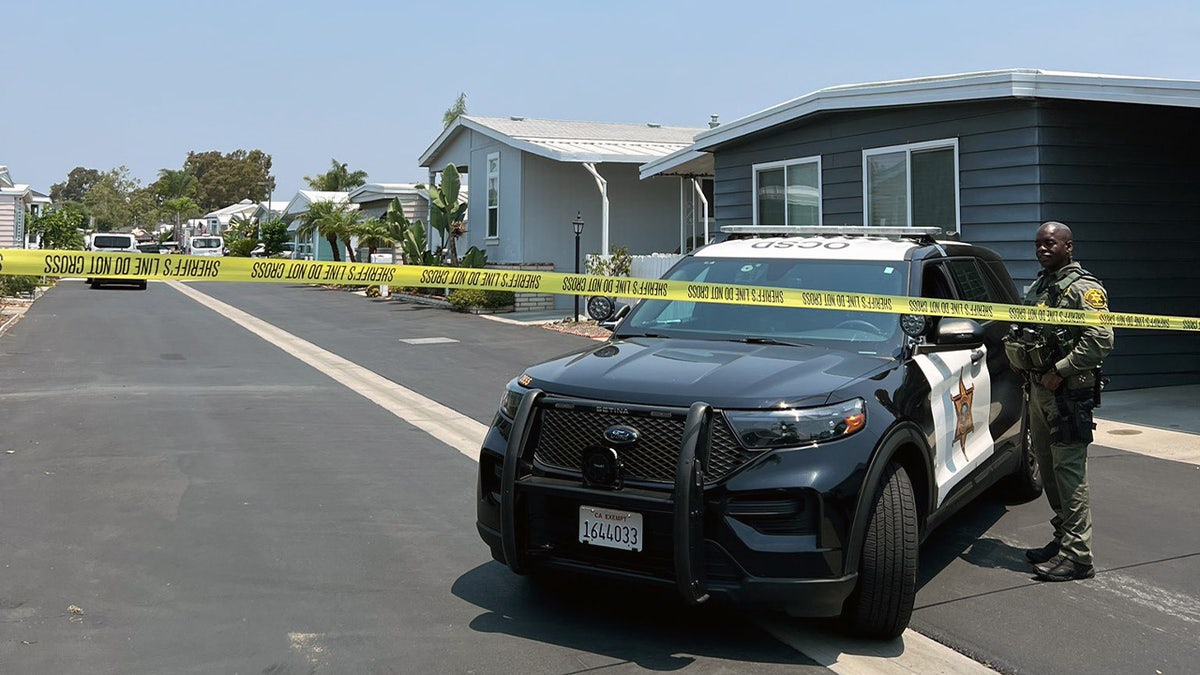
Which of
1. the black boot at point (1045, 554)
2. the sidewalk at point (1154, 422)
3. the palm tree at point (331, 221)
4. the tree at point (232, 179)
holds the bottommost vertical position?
the black boot at point (1045, 554)

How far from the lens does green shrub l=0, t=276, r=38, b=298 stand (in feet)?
83.2

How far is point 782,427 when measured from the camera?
4273mm

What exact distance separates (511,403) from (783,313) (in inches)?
64.0

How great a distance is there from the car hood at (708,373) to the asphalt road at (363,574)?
108cm

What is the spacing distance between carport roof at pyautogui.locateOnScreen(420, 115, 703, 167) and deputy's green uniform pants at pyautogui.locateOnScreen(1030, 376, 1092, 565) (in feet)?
58.5

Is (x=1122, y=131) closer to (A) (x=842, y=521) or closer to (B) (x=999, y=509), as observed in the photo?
(B) (x=999, y=509)

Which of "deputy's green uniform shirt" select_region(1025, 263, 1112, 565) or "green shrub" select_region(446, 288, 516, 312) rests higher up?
"green shrub" select_region(446, 288, 516, 312)

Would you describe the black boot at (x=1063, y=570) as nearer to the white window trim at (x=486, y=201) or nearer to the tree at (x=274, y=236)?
the white window trim at (x=486, y=201)

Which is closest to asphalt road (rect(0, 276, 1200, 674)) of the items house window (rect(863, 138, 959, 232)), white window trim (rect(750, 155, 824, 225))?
house window (rect(863, 138, 959, 232))

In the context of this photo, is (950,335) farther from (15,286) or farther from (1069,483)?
(15,286)

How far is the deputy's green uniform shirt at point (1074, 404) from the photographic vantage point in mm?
5422

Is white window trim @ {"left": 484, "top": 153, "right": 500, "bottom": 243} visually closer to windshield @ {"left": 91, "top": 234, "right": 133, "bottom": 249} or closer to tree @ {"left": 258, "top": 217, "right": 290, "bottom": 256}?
windshield @ {"left": 91, "top": 234, "right": 133, "bottom": 249}

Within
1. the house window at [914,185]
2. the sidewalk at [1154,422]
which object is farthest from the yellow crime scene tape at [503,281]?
the house window at [914,185]

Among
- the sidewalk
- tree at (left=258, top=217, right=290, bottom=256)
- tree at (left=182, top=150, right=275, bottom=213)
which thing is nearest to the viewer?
the sidewalk
